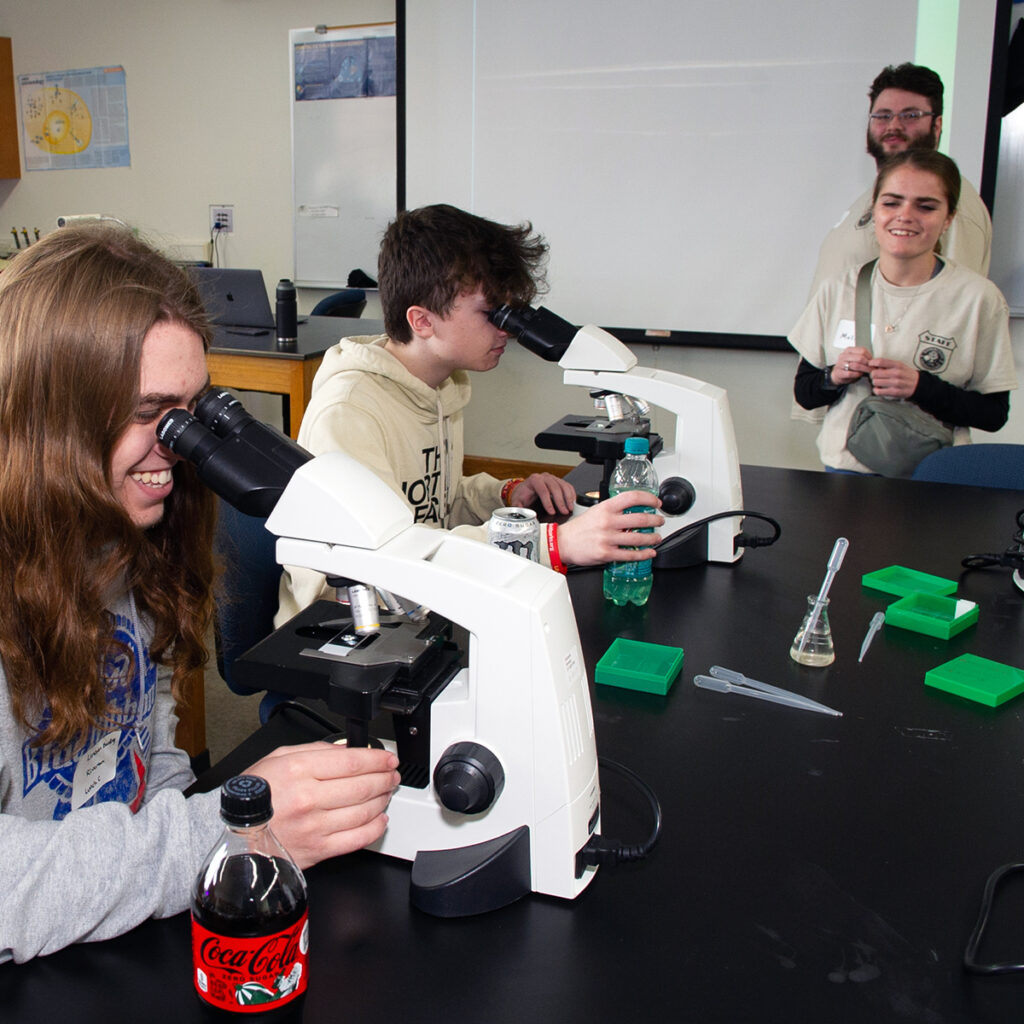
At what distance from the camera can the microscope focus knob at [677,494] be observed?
147cm

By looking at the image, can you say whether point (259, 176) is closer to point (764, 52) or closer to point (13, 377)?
point (764, 52)

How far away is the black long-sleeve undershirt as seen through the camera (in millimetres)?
2117

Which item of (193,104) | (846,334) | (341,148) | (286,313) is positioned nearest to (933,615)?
(846,334)

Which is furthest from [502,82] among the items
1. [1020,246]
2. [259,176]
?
[1020,246]

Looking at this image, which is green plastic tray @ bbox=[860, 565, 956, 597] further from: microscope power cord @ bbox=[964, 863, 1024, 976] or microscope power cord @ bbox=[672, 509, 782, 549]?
microscope power cord @ bbox=[964, 863, 1024, 976]

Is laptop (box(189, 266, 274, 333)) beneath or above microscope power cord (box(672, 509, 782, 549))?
above

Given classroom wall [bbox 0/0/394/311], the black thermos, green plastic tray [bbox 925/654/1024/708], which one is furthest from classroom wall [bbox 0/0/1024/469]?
green plastic tray [bbox 925/654/1024/708]

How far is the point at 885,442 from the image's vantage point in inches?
84.0

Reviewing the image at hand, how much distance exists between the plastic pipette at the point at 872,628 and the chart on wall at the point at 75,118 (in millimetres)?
4554

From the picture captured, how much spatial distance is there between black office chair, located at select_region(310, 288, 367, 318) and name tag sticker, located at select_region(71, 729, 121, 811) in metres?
2.91

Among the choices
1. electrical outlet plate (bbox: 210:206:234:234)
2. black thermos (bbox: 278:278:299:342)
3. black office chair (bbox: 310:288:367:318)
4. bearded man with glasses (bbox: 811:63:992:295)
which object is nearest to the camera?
bearded man with glasses (bbox: 811:63:992:295)

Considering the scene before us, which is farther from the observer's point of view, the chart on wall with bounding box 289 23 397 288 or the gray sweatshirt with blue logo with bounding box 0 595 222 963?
the chart on wall with bounding box 289 23 397 288

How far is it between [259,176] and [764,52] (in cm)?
233

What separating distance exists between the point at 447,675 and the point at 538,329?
91 cm
